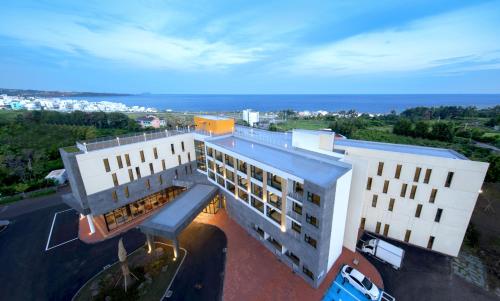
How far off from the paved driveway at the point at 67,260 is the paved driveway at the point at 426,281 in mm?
18141

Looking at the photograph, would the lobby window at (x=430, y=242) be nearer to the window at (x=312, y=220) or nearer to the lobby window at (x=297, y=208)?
the window at (x=312, y=220)

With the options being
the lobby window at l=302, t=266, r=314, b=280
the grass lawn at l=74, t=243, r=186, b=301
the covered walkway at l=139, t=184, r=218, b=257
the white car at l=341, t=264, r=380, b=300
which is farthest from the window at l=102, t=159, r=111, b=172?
the white car at l=341, t=264, r=380, b=300

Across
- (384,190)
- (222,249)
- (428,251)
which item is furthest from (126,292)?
(428,251)

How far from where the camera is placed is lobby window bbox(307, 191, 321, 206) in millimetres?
17803

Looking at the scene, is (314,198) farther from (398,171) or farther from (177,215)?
(177,215)

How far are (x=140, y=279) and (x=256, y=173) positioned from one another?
1686 cm

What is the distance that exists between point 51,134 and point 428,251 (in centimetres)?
10230

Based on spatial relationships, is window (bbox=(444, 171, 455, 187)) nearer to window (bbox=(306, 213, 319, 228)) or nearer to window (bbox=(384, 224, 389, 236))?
window (bbox=(384, 224, 389, 236))

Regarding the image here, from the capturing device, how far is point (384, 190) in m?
25.0

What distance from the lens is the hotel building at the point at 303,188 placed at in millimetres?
20078

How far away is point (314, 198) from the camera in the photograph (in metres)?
18.2

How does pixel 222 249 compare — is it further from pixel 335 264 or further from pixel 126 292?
pixel 335 264

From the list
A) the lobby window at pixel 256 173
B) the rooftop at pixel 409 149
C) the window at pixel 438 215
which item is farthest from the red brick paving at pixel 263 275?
the rooftop at pixel 409 149

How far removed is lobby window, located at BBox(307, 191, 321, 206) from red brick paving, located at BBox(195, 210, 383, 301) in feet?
32.0
